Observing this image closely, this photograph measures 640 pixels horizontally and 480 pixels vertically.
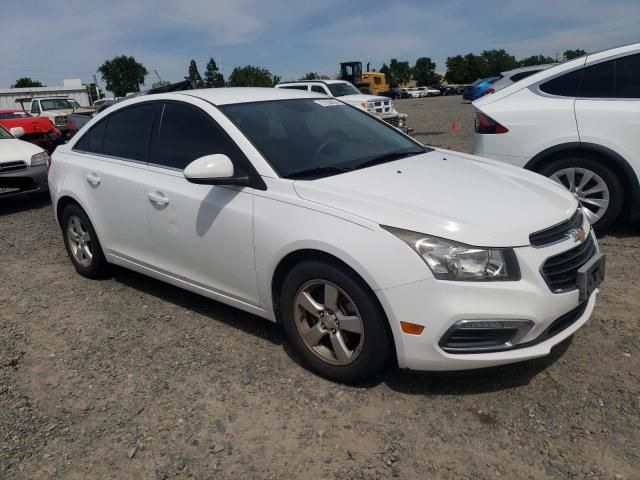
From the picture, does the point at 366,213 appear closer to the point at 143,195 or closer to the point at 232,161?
the point at 232,161

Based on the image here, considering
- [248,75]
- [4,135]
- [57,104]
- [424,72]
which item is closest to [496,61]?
[424,72]

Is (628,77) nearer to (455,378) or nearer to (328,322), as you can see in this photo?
(455,378)

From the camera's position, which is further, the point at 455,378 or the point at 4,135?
the point at 4,135

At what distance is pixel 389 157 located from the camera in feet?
11.7

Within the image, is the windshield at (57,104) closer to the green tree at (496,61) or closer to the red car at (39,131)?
the red car at (39,131)

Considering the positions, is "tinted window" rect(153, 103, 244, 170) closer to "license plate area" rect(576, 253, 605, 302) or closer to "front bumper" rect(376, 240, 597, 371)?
"front bumper" rect(376, 240, 597, 371)

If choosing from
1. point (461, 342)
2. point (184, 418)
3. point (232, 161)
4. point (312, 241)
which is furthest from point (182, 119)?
point (461, 342)

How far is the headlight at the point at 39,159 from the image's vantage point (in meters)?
8.09

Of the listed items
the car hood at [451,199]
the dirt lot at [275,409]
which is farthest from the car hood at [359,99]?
the car hood at [451,199]

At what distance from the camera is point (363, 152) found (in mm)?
3580

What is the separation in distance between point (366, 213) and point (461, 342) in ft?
2.55

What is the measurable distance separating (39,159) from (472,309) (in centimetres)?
770

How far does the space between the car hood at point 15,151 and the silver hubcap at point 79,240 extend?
12.9ft

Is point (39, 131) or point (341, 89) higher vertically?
point (341, 89)
